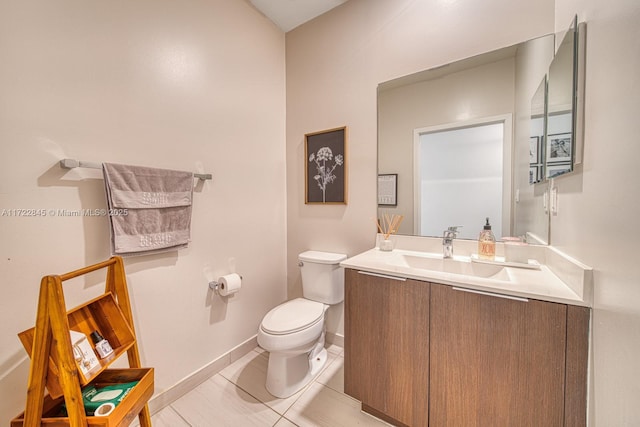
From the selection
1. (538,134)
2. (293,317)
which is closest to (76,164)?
(293,317)

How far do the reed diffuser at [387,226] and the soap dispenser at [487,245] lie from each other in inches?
19.6

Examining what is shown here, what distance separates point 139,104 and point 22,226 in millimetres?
745

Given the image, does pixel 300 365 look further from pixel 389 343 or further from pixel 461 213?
pixel 461 213

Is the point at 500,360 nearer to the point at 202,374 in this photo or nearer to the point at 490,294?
the point at 490,294

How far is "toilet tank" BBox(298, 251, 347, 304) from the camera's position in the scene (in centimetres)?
186

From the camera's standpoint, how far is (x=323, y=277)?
1.88 meters

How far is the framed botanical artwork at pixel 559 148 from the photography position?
0.97 metres

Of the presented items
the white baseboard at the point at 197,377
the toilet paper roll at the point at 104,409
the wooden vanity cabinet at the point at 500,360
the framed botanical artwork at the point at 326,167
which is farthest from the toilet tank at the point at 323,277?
the toilet paper roll at the point at 104,409

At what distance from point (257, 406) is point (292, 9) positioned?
2797 millimetres

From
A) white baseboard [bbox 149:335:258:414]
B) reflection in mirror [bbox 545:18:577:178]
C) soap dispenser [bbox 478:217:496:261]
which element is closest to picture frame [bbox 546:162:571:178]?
reflection in mirror [bbox 545:18:577:178]

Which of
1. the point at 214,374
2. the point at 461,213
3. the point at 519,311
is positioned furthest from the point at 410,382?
the point at 214,374

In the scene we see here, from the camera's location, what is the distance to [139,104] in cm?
132

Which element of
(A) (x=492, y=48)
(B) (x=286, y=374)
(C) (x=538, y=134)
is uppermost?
(A) (x=492, y=48)

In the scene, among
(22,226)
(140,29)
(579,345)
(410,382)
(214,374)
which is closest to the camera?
(579,345)
